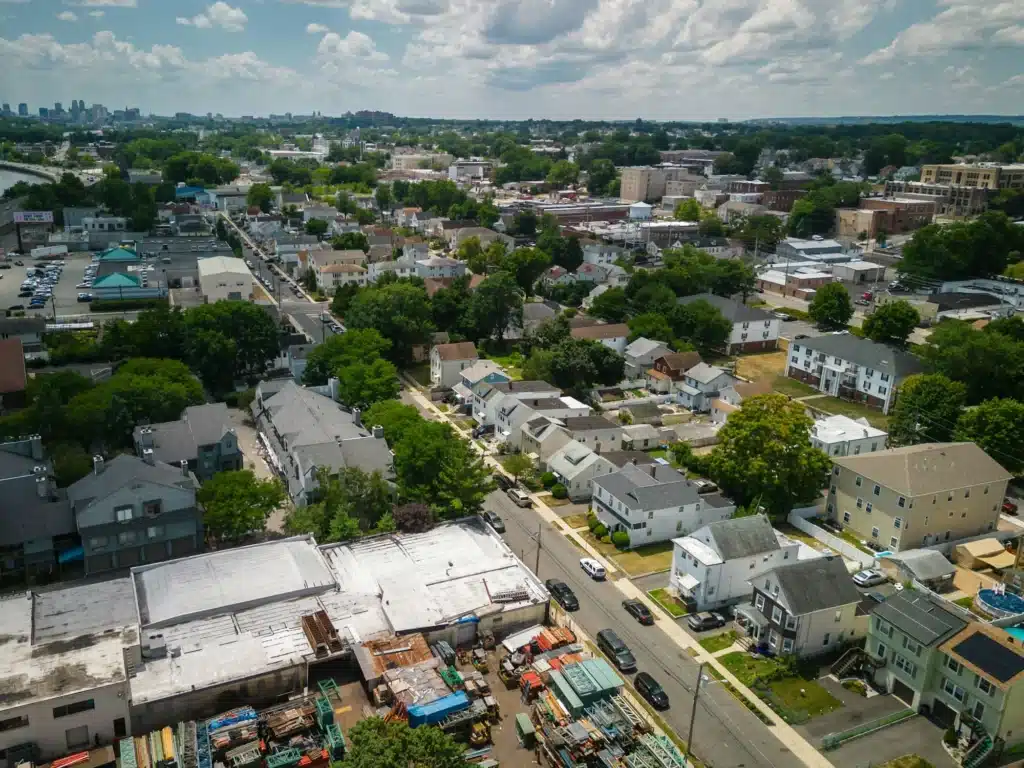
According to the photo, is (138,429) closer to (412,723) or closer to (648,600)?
(412,723)

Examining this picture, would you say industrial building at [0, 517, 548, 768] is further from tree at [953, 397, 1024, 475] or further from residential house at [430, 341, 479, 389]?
tree at [953, 397, 1024, 475]

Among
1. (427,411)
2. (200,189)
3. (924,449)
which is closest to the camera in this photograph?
(924,449)

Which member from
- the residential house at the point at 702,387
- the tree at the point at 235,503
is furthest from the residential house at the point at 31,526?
the residential house at the point at 702,387

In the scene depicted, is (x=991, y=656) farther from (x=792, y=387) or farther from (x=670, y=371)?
(x=792, y=387)

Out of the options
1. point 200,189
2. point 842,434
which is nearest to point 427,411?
point 842,434

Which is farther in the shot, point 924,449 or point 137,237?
point 137,237

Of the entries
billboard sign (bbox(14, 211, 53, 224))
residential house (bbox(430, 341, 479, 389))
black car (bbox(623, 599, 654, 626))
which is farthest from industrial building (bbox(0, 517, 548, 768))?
billboard sign (bbox(14, 211, 53, 224))
